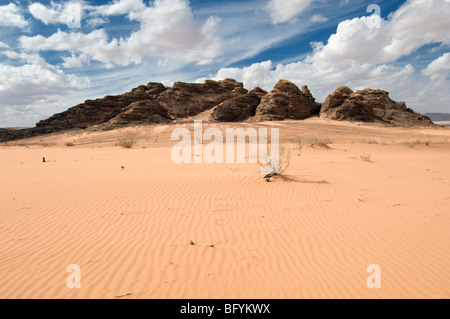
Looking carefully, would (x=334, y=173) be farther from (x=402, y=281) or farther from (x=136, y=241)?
(x=136, y=241)

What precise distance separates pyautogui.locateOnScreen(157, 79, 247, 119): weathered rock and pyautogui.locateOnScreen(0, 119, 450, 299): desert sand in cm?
3241

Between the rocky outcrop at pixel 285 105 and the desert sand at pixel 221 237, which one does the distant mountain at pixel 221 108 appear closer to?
the rocky outcrop at pixel 285 105

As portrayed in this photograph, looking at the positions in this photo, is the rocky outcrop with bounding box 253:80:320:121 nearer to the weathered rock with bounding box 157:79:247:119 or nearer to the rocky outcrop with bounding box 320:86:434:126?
the rocky outcrop with bounding box 320:86:434:126

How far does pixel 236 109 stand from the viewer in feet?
123

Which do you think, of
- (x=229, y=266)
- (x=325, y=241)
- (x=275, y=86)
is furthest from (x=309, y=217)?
(x=275, y=86)

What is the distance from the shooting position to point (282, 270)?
10.9ft

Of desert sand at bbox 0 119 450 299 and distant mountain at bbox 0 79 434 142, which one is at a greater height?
distant mountain at bbox 0 79 434 142

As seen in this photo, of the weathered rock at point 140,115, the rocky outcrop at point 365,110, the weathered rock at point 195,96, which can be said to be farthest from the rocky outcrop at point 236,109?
the rocky outcrop at point 365,110

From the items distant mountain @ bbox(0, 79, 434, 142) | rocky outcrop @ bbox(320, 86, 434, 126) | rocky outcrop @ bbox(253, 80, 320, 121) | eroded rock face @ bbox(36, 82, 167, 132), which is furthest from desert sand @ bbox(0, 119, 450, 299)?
rocky outcrop @ bbox(320, 86, 434, 126)

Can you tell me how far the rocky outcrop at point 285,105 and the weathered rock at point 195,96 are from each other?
748 centimetres

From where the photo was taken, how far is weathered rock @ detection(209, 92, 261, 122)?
36053mm

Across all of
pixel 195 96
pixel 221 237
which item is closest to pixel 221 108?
pixel 195 96
